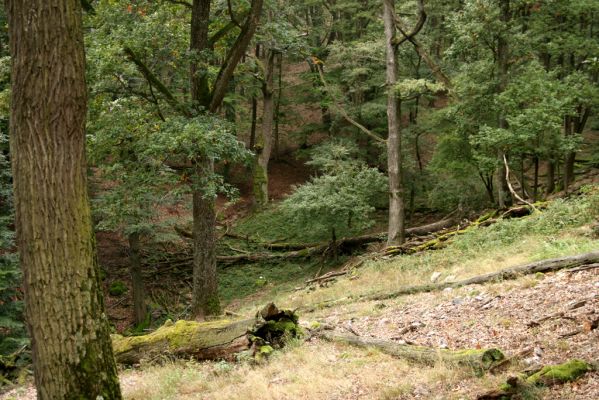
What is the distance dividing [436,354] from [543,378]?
1.29 meters

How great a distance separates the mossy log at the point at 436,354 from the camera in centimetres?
508

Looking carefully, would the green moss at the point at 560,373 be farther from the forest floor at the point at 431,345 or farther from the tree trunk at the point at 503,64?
the tree trunk at the point at 503,64

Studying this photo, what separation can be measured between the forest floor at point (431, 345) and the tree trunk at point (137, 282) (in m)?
7.89

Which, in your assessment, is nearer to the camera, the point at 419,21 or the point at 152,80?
the point at 152,80

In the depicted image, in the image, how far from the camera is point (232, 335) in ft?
25.7

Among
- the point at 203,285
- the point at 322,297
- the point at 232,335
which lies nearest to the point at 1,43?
the point at 203,285

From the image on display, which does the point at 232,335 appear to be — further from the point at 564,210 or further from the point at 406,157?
the point at 406,157

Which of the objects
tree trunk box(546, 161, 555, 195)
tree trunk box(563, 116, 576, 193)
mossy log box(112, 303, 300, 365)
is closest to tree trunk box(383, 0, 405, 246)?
tree trunk box(546, 161, 555, 195)

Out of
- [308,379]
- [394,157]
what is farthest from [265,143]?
[308,379]

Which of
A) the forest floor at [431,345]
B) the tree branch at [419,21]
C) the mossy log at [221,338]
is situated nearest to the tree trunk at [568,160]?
the tree branch at [419,21]

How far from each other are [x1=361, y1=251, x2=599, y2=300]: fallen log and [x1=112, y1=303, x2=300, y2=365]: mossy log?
117 inches

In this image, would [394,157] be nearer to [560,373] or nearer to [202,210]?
[202,210]

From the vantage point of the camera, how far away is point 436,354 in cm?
559

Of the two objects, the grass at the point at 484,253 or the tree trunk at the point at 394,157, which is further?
the tree trunk at the point at 394,157
